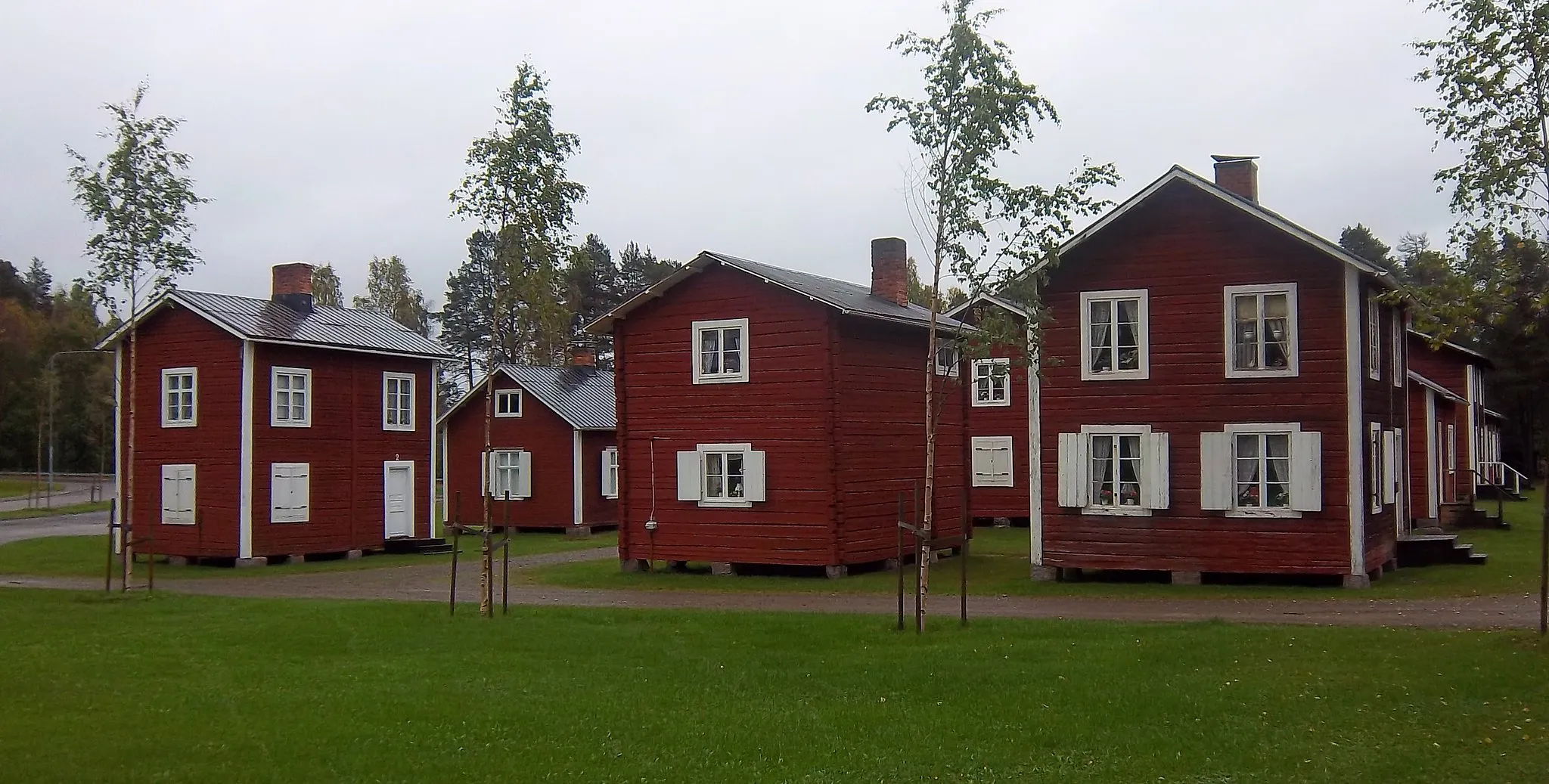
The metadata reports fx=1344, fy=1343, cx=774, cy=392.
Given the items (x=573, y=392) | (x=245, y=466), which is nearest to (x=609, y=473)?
(x=573, y=392)

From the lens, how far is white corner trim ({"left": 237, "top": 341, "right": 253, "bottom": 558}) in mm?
Result: 33031

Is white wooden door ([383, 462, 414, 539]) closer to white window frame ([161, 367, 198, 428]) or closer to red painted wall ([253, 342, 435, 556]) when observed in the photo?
red painted wall ([253, 342, 435, 556])

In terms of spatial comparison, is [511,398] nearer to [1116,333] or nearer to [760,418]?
[760,418]

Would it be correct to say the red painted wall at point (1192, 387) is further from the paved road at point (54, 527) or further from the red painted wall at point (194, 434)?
the paved road at point (54, 527)

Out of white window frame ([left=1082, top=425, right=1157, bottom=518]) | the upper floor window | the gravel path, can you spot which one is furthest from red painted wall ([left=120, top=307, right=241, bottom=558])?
white window frame ([left=1082, top=425, right=1157, bottom=518])

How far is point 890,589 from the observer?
997 inches

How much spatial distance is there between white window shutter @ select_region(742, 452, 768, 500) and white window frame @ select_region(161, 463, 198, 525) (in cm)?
1479

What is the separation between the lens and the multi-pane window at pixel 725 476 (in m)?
28.9

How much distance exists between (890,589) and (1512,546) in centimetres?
1653

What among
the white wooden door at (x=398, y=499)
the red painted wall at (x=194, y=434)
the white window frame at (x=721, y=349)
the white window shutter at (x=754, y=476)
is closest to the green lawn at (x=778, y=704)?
the white window shutter at (x=754, y=476)

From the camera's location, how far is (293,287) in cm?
3844

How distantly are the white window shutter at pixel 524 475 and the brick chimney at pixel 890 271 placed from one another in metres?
17.9

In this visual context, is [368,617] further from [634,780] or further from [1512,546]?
[1512,546]

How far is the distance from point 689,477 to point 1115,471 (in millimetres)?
9227
